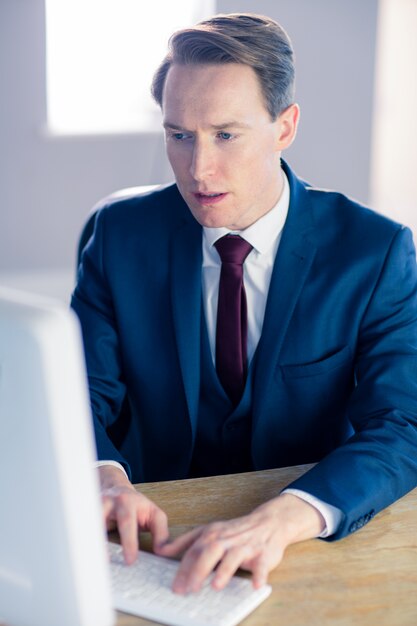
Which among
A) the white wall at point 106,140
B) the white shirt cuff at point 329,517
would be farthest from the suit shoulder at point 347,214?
the white wall at point 106,140

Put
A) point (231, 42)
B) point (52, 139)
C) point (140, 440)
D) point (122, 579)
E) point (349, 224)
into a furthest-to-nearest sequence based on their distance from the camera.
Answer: point (52, 139) → point (140, 440) → point (349, 224) → point (231, 42) → point (122, 579)

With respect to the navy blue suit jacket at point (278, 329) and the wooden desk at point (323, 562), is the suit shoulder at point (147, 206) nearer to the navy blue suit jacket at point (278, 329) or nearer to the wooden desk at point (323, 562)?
the navy blue suit jacket at point (278, 329)

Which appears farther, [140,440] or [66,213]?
[66,213]

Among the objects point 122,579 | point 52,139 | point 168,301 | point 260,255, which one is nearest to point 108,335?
point 168,301

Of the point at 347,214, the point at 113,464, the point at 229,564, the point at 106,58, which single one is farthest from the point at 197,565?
the point at 106,58

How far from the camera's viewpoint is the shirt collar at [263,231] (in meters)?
2.02

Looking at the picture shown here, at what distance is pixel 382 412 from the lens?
1784mm

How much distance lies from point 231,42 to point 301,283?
48cm

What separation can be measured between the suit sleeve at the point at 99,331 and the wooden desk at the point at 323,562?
38cm

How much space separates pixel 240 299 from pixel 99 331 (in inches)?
11.7

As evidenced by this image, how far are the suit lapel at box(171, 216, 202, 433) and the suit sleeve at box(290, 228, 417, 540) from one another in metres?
0.32

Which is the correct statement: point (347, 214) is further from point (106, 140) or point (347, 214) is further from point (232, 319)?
point (106, 140)

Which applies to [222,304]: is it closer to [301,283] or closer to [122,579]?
[301,283]

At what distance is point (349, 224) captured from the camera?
6.61 ft
